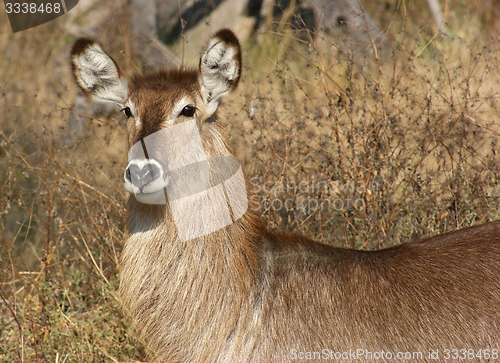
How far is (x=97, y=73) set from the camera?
10.3ft

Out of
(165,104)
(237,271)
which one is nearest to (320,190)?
(237,271)

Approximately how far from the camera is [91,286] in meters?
4.28

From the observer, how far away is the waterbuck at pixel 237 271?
2.55 m

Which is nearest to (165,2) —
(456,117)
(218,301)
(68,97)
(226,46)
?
(68,97)

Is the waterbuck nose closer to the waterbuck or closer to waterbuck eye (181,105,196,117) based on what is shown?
the waterbuck

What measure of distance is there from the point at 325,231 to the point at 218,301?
1717 mm

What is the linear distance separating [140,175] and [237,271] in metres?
0.74

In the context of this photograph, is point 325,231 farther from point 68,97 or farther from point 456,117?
point 68,97

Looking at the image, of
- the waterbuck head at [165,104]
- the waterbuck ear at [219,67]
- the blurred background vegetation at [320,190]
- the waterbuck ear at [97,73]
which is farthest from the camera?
the blurred background vegetation at [320,190]

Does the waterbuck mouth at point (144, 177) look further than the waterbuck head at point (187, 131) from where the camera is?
No

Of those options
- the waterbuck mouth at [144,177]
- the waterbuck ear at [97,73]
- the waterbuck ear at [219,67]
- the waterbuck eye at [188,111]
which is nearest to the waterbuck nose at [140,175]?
the waterbuck mouth at [144,177]

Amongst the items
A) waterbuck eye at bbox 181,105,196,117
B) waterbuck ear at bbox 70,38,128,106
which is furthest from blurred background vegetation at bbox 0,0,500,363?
waterbuck eye at bbox 181,105,196,117

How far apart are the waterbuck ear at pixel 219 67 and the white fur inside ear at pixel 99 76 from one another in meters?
0.52

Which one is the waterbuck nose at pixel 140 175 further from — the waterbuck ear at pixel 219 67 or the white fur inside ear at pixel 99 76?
the white fur inside ear at pixel 99 76
